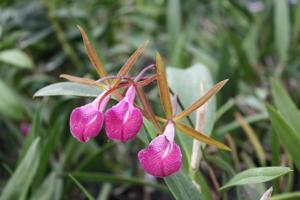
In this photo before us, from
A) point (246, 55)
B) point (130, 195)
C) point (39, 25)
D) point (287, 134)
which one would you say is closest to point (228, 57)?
point (246, 55)

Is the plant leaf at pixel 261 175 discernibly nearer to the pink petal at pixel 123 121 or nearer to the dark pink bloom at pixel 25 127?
the pink petal at pixel 123 121

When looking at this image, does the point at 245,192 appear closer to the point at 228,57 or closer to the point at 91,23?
the point at 228,57

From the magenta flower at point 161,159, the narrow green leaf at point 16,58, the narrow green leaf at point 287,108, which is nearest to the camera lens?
the magenta flower at point 161,159

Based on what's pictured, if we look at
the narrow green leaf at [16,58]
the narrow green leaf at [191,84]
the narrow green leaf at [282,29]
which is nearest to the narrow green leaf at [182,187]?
the narrow green leaf at [191,84]

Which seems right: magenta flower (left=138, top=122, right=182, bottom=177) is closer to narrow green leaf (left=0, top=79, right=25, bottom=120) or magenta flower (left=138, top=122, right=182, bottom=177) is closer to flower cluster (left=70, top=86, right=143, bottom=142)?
flower cluster (left=70, top=86, right=143, bottom=142)

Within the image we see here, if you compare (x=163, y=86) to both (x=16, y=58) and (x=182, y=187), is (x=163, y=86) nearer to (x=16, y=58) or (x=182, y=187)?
(x=182, y=187)

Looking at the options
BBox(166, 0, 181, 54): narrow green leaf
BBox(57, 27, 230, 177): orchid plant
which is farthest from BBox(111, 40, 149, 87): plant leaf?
BBox(166, 0, 181, 54): narrow green leaf

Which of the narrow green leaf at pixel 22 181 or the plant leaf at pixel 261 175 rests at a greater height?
the narrow green leaf at pixel 22 181
